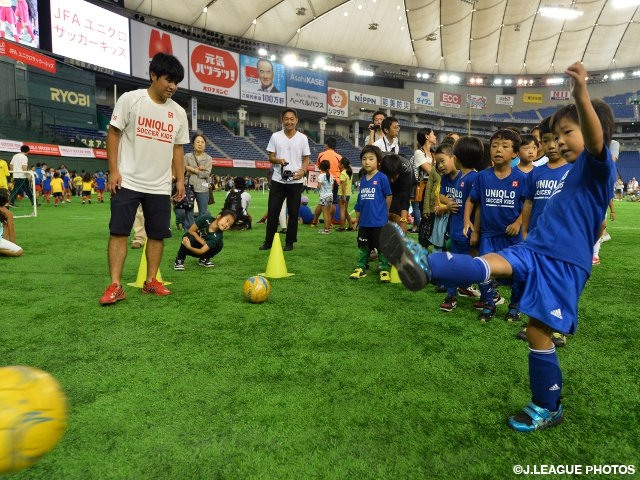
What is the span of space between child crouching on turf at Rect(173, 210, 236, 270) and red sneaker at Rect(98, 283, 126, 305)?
4.83 ft

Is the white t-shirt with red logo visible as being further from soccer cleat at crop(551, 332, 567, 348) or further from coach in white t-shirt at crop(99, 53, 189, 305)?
soccer cleat at crop(551, 332, 567, 348)

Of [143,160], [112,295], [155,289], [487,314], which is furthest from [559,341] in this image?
[143,160]

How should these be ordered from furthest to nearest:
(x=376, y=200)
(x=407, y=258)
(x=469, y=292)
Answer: (x=376, y=200) < (x=469, y=292) < (x=407, y=258)

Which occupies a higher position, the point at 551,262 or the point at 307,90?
the point at 307,90

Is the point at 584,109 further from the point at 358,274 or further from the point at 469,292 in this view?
the point at 358,274

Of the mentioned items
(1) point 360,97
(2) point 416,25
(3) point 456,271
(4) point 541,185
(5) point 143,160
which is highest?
(2) point 416,25

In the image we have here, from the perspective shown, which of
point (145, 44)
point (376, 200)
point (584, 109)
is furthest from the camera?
point (145, 44)

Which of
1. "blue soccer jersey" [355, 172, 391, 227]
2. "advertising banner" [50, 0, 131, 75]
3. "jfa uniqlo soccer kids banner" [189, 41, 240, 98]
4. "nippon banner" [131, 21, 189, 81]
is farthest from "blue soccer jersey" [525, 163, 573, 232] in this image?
"jfa uniqlo soccer kids banner" [189, 41, 240, 98]

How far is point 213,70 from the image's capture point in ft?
117

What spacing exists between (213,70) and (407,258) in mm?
38031

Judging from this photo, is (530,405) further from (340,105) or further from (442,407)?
(340,105)

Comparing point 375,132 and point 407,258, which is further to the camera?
point 375,132

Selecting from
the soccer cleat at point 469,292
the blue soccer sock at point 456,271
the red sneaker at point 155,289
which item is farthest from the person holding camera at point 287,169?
the blue soccer sock at point 456,271

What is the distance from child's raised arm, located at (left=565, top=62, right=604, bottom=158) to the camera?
1586 mm
